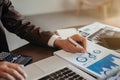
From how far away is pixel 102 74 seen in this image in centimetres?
71

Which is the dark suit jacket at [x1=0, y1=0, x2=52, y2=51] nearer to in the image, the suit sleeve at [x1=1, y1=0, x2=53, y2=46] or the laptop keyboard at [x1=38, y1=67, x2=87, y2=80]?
the suit sleeve at [x1=1, y1=0, x2=53, y2=46]

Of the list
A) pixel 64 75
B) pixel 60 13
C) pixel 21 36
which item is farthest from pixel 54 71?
pixel 60 13

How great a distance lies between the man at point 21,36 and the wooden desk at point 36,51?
0.03 metres

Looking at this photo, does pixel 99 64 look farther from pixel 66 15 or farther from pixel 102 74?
pixel 66 15

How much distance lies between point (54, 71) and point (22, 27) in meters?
0.45

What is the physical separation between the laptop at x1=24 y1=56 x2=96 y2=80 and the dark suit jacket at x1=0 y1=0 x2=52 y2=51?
0.66ft

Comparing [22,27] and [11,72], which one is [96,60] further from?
[22,27]

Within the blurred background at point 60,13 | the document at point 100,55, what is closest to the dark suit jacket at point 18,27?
the document at point 100,55

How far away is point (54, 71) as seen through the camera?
2.41 ft

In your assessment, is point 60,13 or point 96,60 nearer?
point 96,60

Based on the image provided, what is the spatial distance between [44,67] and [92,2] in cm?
316

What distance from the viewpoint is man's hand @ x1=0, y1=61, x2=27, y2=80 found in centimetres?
70

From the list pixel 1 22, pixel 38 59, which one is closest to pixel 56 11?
pixel 1 22

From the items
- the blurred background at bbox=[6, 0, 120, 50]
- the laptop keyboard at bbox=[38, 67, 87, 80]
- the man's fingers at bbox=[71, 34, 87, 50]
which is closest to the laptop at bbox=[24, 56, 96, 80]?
the laptop keyboard at bbox=[38, 67, 87, 80]
